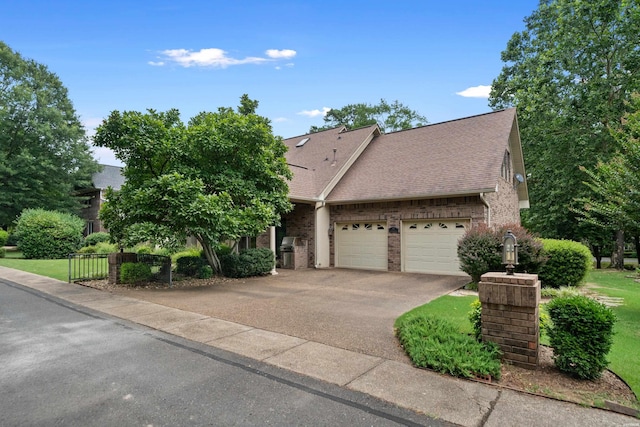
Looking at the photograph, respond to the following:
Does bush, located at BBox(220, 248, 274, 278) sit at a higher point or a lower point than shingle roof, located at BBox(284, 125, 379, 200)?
lower

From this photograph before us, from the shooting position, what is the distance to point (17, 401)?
343 cm

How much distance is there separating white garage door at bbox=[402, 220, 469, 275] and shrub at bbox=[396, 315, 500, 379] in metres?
7.88

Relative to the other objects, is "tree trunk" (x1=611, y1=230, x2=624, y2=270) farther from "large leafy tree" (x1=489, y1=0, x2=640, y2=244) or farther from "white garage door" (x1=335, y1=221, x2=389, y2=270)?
"white garage door" (x1=335, y1=221, x2=389, y2=270)

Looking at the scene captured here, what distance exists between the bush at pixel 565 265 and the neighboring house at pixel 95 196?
2984 centimetres

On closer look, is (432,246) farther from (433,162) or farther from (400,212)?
(433,162)

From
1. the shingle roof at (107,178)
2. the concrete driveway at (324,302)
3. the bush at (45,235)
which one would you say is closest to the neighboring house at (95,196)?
the shingle roof at (107,178)

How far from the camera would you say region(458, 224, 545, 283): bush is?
28.7 feet

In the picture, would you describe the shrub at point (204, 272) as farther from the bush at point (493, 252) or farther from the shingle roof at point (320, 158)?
the bush at point (493, 252)

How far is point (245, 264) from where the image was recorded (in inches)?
467

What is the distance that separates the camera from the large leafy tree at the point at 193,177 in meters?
9.22

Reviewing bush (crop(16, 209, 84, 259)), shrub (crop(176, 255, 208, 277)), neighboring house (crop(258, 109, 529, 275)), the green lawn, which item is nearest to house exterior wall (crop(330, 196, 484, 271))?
neighboring house (crop(258, 109, 529, 275))

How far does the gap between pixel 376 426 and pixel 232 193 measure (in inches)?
344

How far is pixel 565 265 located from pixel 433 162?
19.9ft

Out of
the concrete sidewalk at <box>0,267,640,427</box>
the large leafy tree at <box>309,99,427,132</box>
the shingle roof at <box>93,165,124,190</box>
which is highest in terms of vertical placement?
the large leafy tree at <box>309,99,427,132</box>
